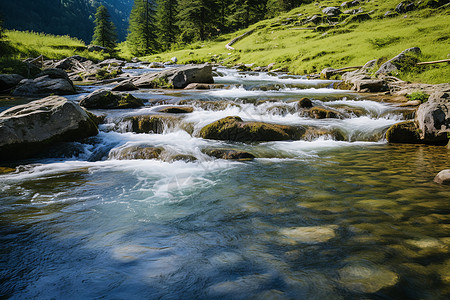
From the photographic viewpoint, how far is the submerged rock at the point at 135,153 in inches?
275

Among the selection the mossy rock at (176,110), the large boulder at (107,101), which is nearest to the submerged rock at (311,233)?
the mossy rock at (176,110)

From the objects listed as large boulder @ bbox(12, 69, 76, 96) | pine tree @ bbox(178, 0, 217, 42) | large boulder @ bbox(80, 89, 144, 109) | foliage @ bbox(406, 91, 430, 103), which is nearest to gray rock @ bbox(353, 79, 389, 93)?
foliage @ bbox(406, 91, 430, 103)

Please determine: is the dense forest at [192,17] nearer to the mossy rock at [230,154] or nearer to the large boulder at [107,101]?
the large boulder at [107,101]

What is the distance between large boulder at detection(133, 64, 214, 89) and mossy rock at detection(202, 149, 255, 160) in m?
12.1

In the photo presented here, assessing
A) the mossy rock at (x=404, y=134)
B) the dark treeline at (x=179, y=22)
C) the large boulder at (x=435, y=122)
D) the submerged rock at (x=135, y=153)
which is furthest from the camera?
the dark treeline at (x=179, y=22)

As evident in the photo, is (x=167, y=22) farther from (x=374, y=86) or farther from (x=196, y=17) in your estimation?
(x=374, y=86)

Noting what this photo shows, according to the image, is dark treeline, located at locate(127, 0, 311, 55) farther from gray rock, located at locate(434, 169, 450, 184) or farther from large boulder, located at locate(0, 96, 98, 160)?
gray rock, located at locate(434, 169, 450, 184)

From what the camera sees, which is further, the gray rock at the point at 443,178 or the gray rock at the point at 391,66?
the gray rock at the point at 391,66

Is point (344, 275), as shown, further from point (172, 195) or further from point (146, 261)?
point (172, 195)

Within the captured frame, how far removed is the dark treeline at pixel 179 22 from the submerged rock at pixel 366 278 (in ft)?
202

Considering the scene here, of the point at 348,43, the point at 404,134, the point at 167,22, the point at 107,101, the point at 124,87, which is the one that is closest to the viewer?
the point at 404,134

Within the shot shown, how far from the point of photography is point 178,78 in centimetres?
1777

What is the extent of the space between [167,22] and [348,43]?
5005 centimetres

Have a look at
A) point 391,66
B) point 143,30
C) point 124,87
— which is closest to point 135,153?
point 124,87
